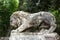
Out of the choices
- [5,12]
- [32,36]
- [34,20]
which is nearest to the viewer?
[32,36]

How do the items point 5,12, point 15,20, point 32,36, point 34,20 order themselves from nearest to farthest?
point 32,36, point 34,20, point 15,20, point 5,12

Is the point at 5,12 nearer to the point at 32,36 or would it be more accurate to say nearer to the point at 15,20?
the point at 15,20

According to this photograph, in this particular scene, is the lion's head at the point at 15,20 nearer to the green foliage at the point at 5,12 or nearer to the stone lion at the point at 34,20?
the stone lion at the point at 34,20

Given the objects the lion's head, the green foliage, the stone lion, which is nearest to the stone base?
the stone lion

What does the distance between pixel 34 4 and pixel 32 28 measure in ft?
16.6

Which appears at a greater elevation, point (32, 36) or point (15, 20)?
point (15, 20)

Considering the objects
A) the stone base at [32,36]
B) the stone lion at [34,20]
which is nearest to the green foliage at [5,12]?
the stone lion at [34,20]

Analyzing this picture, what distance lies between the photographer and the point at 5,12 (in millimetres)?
15289

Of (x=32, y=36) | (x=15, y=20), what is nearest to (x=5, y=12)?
(x=15, y=20)

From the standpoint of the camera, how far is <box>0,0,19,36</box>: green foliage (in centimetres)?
1501

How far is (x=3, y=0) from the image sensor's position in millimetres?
15133

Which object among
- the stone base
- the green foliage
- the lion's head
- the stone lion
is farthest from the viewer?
the green foliage

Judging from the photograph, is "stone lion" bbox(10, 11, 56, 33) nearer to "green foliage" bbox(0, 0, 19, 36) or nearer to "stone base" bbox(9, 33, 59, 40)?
"stone base" bbox(9, 33, 59, 40)

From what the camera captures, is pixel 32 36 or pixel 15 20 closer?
pixel 32 36
